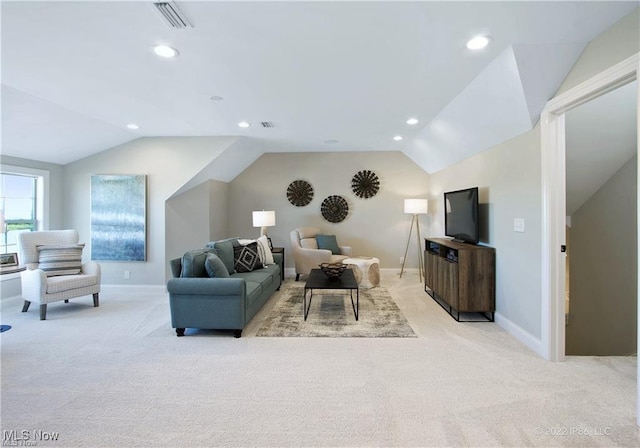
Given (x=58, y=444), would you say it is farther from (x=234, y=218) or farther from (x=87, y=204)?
(x=234, y=218)

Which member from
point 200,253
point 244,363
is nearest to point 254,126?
point 200,253

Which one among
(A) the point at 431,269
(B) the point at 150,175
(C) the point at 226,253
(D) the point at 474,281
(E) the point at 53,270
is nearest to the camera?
(D) the point at 474,281

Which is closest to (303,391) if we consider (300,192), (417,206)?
(417,206)

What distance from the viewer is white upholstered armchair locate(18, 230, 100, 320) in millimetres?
3596

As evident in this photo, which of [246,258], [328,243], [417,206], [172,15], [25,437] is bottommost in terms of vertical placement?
[25,437]

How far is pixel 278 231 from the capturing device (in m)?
6.31

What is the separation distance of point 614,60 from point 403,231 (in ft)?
14.3

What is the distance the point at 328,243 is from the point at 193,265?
299cm

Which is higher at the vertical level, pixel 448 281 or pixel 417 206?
pixel 417 206

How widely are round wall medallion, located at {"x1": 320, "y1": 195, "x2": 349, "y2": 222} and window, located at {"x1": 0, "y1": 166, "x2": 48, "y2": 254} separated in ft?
15.4

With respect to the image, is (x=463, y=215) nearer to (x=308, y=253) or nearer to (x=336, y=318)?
(x=336, y=318)

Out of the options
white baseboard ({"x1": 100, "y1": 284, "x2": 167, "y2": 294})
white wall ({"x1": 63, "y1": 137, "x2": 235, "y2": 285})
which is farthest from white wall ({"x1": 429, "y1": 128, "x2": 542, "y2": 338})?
white baseboard ({"x1": 100, "y1": 284, "x2": 167, "y2": 294})

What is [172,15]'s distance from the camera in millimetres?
1844

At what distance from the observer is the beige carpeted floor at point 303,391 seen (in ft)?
5.55
